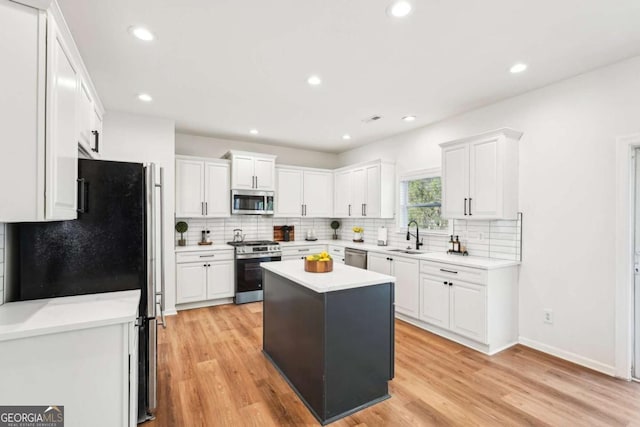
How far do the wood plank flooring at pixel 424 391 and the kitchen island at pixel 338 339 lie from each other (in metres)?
0.11

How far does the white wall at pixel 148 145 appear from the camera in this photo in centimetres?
394

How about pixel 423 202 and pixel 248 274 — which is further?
pixel 248 274

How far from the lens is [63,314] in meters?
1.61

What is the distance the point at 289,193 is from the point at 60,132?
13.7 feet

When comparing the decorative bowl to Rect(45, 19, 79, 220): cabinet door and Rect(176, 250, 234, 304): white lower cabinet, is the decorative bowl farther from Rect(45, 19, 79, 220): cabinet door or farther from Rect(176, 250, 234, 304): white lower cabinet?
Rect(176, 250, 234, 304): white lower cabinet

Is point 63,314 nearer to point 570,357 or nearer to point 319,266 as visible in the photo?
point 319,266

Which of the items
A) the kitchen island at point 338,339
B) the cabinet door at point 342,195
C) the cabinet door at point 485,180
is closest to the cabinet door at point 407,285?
the cabinet door at point 485,180

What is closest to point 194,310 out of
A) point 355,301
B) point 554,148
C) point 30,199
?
point 355,301

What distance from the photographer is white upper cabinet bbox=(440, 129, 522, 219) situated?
3258 millimetres

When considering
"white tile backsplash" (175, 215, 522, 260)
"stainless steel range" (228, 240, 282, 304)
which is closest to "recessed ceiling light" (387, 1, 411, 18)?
"white tile backsplash" (175, 215, 522, 260)

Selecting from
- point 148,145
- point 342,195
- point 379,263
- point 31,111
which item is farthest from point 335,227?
point 31,111

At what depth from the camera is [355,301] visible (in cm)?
222

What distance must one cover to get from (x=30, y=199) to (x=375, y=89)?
2974 millimetres

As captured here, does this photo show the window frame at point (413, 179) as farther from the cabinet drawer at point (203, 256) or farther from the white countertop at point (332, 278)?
the cabinet drawer at point (203, 256)
